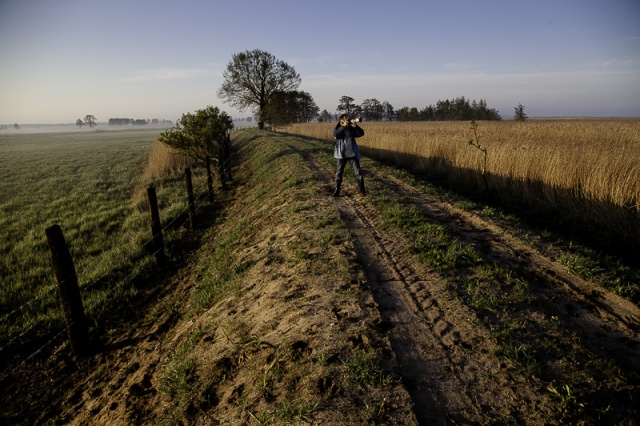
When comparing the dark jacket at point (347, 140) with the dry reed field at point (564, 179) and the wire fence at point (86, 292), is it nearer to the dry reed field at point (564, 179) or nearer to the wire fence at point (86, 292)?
the dry reed field at point (564, 179)

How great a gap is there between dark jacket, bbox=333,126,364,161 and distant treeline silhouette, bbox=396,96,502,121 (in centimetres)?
8198

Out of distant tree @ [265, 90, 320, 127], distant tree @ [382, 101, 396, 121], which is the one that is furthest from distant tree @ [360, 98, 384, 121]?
distant tree @ [265, 90, 320, 127]

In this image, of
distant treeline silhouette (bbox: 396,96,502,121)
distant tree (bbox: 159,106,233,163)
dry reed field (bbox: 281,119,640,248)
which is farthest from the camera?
distant treeline silhouette (bbox: 396,96,502,121)

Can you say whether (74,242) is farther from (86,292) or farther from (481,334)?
(481,334)

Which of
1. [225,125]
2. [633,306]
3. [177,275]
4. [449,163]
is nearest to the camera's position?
[633,306]

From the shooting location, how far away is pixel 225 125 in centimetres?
1845

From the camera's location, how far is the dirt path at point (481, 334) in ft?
8.03

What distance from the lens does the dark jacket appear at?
304 inches

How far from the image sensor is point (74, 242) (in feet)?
29.1

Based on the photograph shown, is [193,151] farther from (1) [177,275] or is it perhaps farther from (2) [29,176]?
(2) [29,176]

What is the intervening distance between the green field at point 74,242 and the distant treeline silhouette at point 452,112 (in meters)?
79.9

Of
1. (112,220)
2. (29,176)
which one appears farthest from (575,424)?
(29,176)

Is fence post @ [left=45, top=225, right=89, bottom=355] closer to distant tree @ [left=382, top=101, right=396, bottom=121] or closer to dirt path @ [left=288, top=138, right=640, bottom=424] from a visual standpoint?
dirt path @ [left=288, top=138, right=640, bottom=424]

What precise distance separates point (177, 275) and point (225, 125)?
44.1 ft
